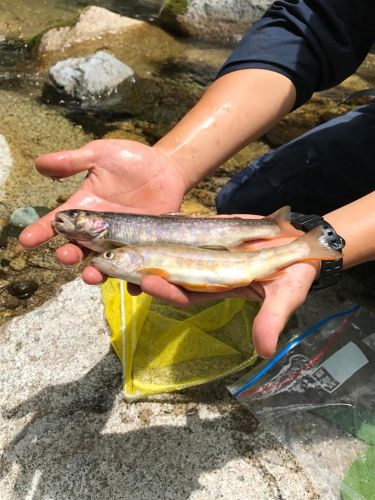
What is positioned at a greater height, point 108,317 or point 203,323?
point 203,323

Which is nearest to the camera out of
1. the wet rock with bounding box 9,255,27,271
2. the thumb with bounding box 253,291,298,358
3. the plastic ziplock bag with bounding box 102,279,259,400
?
the thumb with bounding box 253,291,298,358

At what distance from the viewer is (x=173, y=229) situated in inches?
121

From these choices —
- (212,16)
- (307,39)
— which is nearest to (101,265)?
(307,39)

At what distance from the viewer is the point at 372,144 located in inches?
154

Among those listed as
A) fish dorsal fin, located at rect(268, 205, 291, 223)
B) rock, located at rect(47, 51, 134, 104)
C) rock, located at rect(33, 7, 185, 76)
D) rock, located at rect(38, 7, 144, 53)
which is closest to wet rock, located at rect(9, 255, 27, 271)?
fish dorsal fin, located at rect(268, 205, 291, 223)

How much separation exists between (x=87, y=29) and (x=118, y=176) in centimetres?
701

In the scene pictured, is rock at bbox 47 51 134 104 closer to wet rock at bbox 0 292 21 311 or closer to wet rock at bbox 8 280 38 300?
wet rock at bbox 8 280 38 300

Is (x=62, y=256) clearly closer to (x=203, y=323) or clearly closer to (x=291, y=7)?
(x=203, y=323)

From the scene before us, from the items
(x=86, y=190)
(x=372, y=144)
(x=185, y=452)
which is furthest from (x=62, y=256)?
(x=372, y=144)

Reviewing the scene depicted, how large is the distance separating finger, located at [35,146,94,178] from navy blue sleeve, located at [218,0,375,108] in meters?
1.27

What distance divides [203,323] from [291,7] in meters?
2.37

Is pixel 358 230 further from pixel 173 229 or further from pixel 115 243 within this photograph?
pixel 115 243

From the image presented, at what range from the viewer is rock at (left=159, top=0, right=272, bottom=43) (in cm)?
978

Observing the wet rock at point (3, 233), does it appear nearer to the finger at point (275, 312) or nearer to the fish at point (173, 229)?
the fish at point (173, 229)
